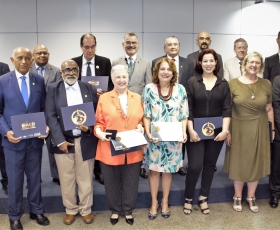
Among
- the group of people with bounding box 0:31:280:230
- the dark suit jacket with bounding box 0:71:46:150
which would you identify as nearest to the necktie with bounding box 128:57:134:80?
the group of people with bounding box 0:31:280:230

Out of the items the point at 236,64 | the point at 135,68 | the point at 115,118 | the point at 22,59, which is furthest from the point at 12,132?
the point at 236,64

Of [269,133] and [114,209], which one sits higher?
A: [269,133]

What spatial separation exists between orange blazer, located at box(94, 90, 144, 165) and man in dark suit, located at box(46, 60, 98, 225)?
0.10 metres

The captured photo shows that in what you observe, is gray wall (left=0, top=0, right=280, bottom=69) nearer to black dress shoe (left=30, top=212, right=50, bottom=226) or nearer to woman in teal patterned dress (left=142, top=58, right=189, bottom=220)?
woman in teal patterned dress (left=142, top=58, right=189, bottom=220)

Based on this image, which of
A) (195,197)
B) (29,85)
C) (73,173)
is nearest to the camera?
(29,85)

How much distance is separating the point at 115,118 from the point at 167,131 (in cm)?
48

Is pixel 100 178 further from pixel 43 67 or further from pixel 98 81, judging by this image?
pixel 43 67

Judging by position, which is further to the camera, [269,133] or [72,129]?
[269,133]

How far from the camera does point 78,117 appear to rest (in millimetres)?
2609

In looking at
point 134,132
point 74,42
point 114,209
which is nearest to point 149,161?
point 134,132

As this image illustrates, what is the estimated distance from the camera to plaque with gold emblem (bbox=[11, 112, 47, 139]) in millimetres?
2490

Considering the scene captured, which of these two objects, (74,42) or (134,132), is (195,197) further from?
(74,42)

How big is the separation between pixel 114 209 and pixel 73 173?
54 centimetres

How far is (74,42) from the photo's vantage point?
19.9ft
